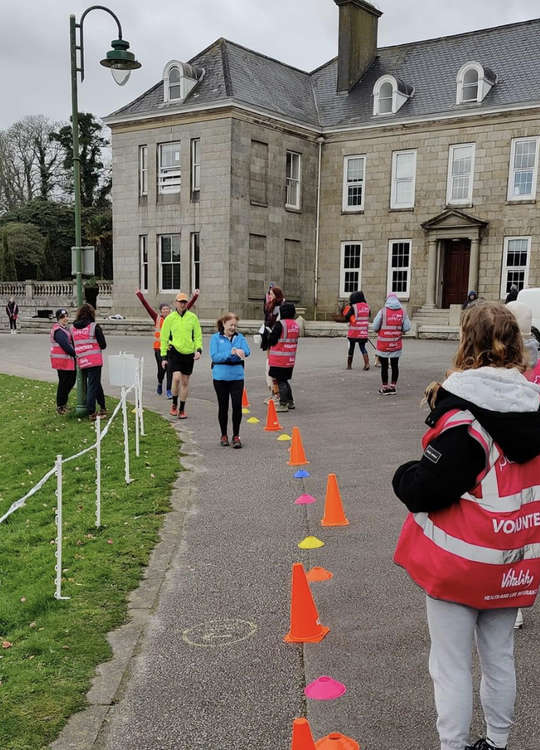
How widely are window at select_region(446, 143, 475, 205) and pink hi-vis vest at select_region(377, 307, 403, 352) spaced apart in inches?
808

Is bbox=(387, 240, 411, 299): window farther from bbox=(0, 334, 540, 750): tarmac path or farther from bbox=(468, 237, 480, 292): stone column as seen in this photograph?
bbox=(0, 334, 540, 750): tarmac path

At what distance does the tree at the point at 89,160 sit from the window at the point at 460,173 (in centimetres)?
3856

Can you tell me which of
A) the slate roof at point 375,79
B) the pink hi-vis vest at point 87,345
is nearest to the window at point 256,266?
the slate roof at point 375,79

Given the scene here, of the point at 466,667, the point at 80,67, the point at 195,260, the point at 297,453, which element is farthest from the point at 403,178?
the point at 466,667

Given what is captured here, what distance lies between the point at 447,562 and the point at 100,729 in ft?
6.16

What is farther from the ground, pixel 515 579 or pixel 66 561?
pixel 515 579

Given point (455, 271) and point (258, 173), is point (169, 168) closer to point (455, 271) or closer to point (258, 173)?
point (258, 173)

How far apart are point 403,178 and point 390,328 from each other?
71.7 ft

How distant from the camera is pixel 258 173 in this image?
33094 mm

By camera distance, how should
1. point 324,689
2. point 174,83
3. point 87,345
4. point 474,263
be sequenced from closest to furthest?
point 324,689 → point 87,345 → point 474,263 → point 174,83

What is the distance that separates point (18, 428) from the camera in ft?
39.3

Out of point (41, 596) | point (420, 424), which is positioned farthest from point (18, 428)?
point (41, 596)

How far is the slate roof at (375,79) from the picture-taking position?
31.5 metres

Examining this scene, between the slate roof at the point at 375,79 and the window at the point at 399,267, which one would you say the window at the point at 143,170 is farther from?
the window at the point at 399,267
